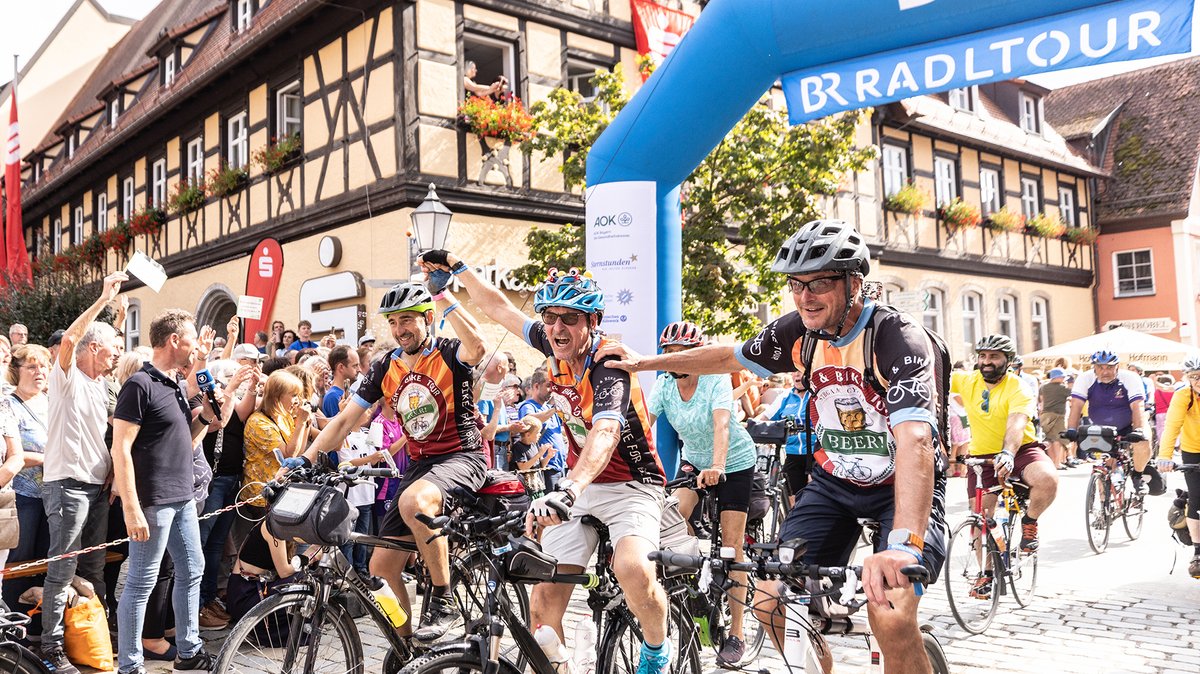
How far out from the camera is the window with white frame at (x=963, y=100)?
26.7 metres

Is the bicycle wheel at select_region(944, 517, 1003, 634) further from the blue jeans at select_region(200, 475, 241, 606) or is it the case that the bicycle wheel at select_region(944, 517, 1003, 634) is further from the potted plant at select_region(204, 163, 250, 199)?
the potted plant at select_region(204, 163, 250, 199)

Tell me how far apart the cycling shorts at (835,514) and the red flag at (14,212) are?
25183 millimetres

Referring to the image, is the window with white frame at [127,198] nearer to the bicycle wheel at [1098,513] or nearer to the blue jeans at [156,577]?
the blue jeans at [156,577]

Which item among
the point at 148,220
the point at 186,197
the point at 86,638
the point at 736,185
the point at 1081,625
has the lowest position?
the point at 1081,625

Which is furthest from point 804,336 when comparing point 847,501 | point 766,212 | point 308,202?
point 308,202

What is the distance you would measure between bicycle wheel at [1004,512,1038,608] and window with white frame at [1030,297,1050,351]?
22.9 metres

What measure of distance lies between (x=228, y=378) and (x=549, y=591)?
3.97m

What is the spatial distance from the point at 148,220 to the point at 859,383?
851 inches

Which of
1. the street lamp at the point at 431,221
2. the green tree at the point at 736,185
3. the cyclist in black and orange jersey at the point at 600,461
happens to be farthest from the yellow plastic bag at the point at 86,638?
the green tree at the point at 736,185

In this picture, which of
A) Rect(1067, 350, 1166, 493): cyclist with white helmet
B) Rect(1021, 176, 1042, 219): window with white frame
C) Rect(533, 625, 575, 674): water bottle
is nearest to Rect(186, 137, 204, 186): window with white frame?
Rect(1067, 350, 1166, 493): cyclist with white helmet

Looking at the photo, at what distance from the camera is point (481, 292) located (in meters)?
5.45

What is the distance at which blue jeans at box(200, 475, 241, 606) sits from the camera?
22.4 feet

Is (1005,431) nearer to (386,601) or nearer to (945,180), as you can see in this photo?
(386,601)

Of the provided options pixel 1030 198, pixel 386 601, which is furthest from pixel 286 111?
pixel 1030 198
